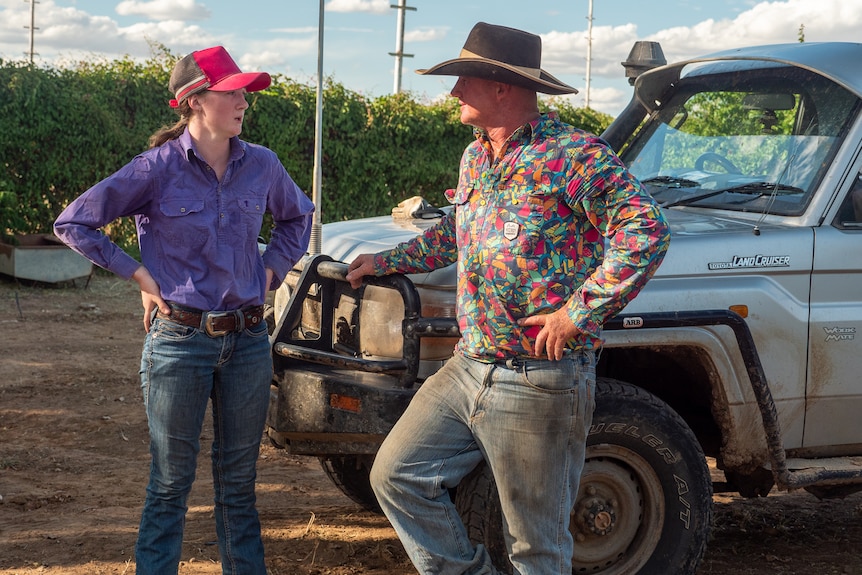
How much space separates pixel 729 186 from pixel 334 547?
2373 mm

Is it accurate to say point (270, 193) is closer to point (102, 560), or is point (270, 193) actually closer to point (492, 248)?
point (492, 248)

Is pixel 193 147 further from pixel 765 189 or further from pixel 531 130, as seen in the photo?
pixel 765 189

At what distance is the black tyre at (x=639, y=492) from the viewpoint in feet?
12.7

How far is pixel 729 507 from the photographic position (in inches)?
227

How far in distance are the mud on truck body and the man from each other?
41 cm

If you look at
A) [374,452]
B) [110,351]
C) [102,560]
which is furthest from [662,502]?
[110,351]

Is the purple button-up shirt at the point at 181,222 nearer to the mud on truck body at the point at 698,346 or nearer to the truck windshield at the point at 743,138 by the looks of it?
the mud on truck body at the point at 698,346

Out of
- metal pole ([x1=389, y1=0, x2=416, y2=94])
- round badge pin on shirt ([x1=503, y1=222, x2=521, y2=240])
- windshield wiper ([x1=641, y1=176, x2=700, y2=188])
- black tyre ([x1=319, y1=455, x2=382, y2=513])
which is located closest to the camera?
round badge pin on shirt ([x1=503, y1=222, x2=521, y2=240])

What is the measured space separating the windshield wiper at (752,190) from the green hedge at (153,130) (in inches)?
357

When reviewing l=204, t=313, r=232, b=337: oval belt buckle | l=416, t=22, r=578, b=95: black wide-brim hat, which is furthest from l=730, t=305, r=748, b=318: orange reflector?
l=204, t=313, r=232, b=337: oval belt buckle

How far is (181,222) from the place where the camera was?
11.8ft

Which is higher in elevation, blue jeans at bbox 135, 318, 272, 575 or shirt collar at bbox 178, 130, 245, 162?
shirt collar at bbox 178, 130, 245, 162

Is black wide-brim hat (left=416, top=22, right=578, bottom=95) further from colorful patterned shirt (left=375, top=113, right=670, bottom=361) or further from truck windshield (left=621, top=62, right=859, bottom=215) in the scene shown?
truck windshield (left=621, top=62, right=859, bottom=215)

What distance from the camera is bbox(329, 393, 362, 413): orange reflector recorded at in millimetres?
3867
